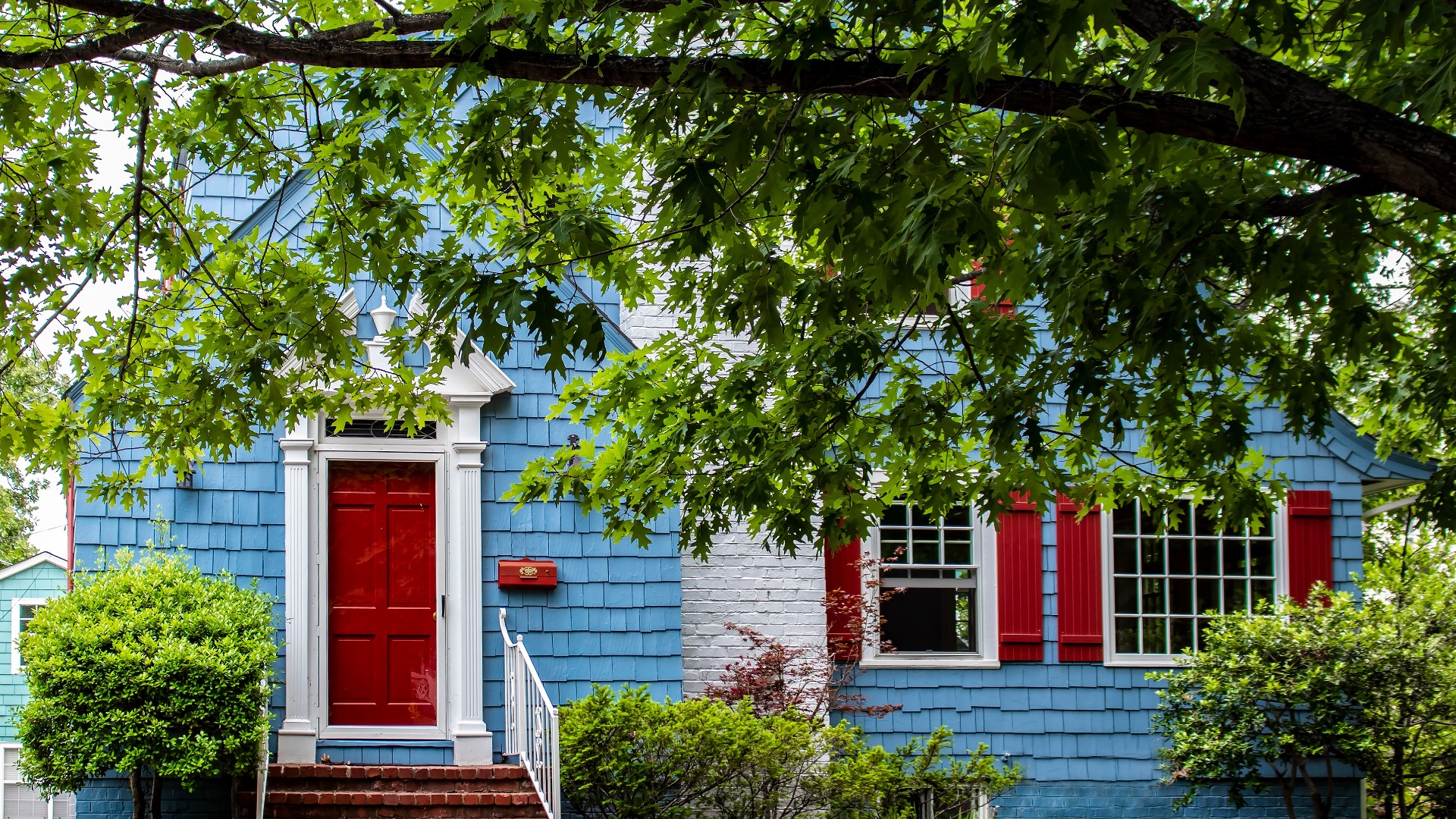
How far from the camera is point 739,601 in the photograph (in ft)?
34.0

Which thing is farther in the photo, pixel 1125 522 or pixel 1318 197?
pixel 1125 522

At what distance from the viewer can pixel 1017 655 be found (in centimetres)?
1055

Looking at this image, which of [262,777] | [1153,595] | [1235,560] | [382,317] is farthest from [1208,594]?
[262,777]

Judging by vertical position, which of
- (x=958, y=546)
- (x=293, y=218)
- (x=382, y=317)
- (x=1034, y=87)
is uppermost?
(x=293, y=218)

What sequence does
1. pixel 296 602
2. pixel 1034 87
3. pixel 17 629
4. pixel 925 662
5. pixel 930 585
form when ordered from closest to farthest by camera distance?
pixel 1034 87, pixel 296 602, pixel 925 662, pixel 930 585, pixel 17 629

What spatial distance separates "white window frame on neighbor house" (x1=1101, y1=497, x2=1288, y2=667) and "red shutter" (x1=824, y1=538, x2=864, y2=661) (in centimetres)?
202

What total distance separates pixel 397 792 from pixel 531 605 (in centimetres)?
150

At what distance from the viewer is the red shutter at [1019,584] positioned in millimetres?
10547

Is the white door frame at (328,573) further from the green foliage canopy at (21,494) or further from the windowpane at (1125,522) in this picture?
Answer: the green foliage canopy at (21,494)

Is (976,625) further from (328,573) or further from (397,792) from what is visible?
(328,573)

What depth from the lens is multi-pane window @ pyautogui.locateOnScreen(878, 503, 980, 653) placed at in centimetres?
1072

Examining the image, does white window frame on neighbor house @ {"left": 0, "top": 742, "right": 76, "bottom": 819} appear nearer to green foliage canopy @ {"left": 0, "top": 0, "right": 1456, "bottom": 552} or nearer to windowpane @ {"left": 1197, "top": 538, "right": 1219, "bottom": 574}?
green foliage canopy @ {"left": 0, "top": 0, "right": 1456, "bottom": 552}

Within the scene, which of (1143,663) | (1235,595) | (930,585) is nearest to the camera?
(1143,663)

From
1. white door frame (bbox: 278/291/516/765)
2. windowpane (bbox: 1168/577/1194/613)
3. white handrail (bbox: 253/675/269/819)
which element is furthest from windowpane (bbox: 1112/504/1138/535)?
white handrail (bbox: 253/675/269/819)
